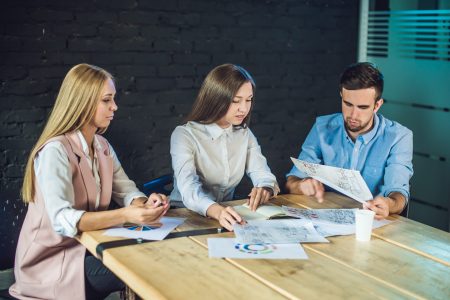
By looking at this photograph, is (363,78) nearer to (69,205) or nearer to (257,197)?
(257,197)

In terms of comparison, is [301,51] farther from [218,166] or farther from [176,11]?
[218,166]

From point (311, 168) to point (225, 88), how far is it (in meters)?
0.56

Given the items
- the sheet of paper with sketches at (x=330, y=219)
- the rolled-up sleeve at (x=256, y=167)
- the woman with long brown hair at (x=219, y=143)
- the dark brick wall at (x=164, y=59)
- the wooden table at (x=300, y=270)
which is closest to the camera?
the wooden table at (x=300, y=270)

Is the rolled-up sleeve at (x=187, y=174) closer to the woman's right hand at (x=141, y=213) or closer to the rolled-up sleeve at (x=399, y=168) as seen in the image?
the woman's right hand at (x=141, y=213)

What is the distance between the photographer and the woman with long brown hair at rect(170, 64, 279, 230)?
8.96 feet

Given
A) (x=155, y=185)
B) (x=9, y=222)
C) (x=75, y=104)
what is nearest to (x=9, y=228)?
(x=9, y=222)

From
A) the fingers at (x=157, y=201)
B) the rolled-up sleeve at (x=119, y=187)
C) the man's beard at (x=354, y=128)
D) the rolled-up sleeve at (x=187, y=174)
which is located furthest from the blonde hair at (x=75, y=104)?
the man's beard at (x=354, y=128)

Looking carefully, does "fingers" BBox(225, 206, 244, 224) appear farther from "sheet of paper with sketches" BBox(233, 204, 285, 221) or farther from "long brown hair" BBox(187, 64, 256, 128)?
"long brown hair" BBox(187, 64, 256, 128)

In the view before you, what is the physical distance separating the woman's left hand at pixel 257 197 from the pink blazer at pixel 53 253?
0.63 meters

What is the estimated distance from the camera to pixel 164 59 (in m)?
3.76

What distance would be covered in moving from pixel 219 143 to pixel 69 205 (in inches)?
36.6

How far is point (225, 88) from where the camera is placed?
108 inches

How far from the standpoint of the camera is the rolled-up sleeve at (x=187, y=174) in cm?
244

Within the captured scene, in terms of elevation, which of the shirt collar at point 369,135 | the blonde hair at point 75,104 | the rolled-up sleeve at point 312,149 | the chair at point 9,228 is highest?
the blonde hair at point 75,104
